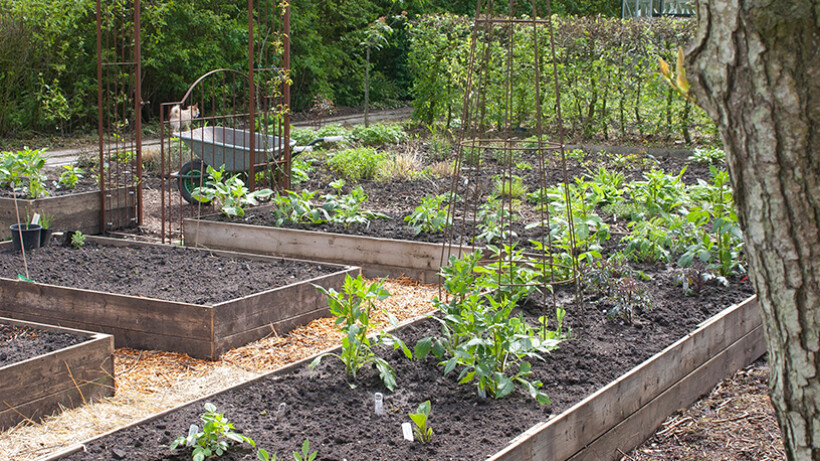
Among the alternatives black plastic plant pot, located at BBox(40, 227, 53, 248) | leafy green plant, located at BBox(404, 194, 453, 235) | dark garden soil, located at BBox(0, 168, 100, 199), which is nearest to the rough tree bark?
leafy green plant, located at BBox(404, 194, 453, 235)

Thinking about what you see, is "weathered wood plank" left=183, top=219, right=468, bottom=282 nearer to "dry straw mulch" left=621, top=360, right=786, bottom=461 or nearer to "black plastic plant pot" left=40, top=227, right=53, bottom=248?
"black plastic plant pot" left=40, top=227, right=53, bottom=248

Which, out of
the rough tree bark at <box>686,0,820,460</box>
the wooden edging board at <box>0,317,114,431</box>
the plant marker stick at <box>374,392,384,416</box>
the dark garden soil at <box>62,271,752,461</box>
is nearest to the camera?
the rough tree bark at <box>686,0,820,460</box>

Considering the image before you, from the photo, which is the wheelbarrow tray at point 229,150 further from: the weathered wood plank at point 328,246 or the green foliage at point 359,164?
the weathered wood plank at point 328,246

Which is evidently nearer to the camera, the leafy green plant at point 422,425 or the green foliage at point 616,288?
the leafy green plant at point 422,425

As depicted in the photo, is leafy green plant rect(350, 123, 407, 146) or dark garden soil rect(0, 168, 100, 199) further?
leafy green plant rect(350, 123, 407, 146)

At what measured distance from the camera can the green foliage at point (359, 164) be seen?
813 centimetres

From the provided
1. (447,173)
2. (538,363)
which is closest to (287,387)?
(538,363)

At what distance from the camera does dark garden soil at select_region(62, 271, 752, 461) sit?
2664mm

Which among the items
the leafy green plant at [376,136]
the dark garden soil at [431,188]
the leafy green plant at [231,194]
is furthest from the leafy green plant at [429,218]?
the leafy green plant at [376,136]

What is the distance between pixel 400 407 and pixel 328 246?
259 centimetres

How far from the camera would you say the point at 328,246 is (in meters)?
5.51

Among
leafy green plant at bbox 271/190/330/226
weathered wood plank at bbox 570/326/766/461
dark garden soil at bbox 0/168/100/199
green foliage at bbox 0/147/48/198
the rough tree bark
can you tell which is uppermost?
the rough tree bark

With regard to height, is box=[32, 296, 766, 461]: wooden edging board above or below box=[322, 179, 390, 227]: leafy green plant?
below

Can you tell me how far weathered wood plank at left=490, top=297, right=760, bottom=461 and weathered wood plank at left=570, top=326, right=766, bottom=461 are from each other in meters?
0.03
